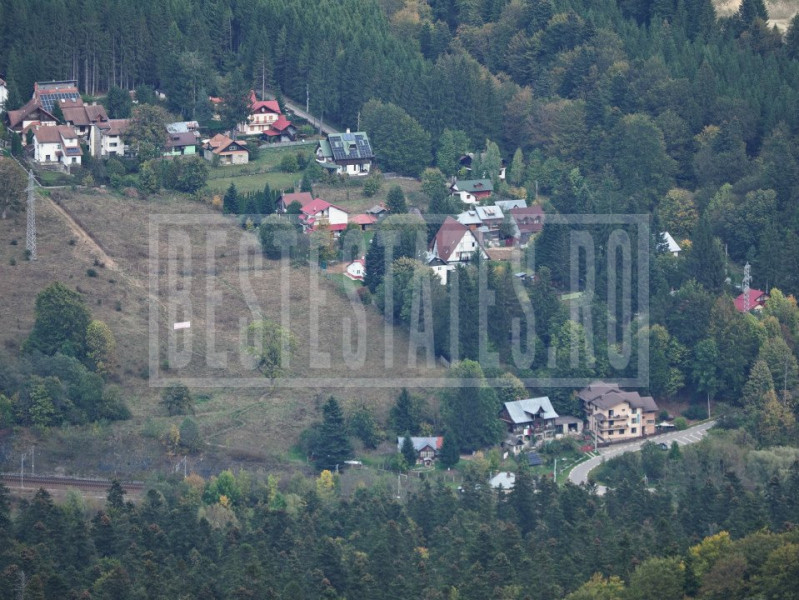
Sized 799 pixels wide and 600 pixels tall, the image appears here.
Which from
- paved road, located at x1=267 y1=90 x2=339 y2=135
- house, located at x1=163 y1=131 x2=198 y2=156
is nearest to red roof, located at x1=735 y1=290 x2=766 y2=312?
paved road, located at x1=267 y1=90 x2=339 y2=135

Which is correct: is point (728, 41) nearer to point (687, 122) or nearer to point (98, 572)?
point (687, 122)

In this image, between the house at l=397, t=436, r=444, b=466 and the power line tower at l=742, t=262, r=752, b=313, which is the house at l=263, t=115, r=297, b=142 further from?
the house at l=397, t=436, r=444, b=466

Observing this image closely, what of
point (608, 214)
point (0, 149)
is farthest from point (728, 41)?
point (0, 149)

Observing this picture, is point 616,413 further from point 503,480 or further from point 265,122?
point 265,122


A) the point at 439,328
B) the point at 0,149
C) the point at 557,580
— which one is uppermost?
the point at 0,149

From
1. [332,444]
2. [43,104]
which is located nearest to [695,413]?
[332,444]

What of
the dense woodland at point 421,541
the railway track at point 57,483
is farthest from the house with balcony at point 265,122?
the railway track at point 57,483
